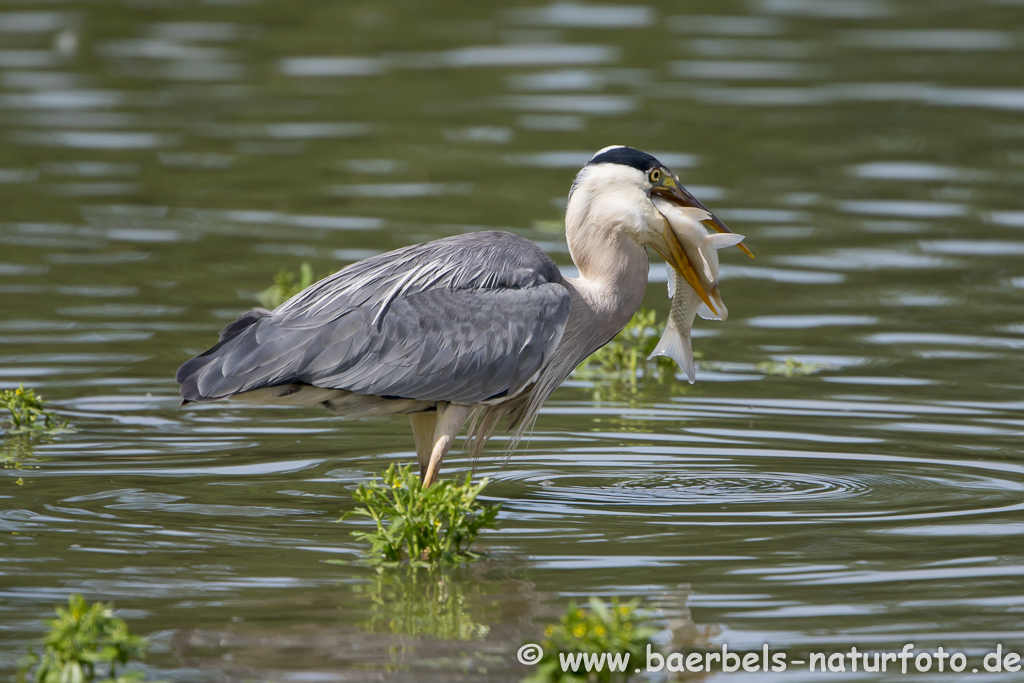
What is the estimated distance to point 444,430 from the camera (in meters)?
7.38

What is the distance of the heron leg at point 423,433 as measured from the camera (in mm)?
7809

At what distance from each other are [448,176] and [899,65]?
802cm

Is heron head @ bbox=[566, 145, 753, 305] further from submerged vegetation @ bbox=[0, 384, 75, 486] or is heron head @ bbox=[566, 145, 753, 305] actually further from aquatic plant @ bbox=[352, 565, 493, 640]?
submerged vegetation @ bbox=[0, 384, 75, 486]

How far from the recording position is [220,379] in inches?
276

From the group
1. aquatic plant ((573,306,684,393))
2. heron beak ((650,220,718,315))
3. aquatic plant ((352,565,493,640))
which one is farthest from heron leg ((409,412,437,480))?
aquatic plant ((573,306,684,393))

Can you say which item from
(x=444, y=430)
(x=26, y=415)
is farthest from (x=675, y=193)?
(x=26, y=415)

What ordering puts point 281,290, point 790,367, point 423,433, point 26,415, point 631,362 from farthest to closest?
point 281,290 < point 631,362 < point 790,367 < point 26,415 < point 423,433

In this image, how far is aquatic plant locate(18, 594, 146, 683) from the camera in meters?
4.91

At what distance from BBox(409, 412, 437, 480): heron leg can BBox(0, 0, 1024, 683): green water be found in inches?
14.7

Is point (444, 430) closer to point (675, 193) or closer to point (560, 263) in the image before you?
point (675, 193)

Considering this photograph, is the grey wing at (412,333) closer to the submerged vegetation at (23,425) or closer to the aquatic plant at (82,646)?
the submerged vegetation at (23,425)

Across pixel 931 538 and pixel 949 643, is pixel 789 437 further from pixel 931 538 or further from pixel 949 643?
pixel 949 643

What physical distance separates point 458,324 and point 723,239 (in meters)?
1.45

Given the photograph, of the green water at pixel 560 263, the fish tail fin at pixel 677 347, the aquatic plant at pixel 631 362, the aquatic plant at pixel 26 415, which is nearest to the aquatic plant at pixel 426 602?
the green water at pixel 560 263
